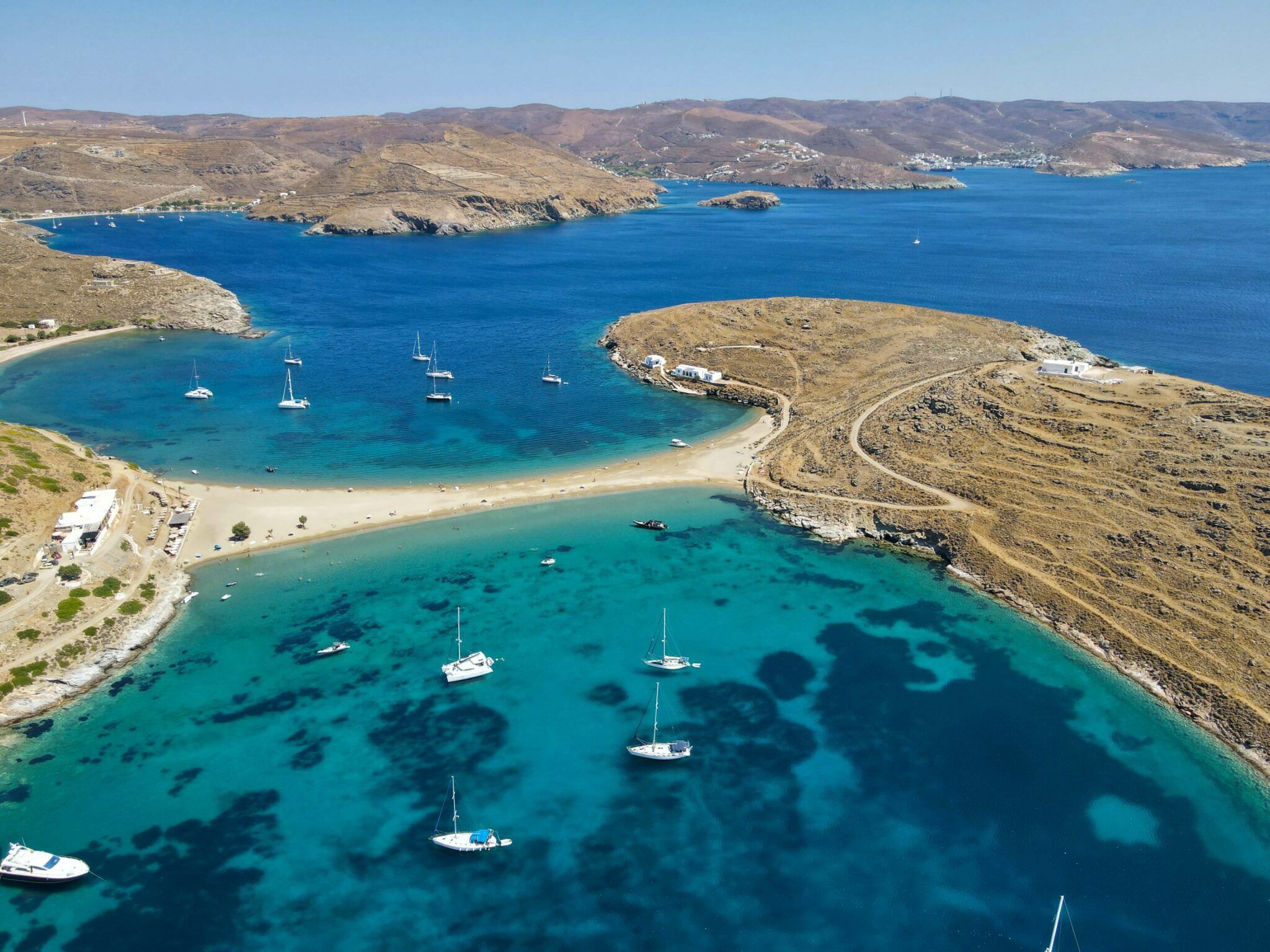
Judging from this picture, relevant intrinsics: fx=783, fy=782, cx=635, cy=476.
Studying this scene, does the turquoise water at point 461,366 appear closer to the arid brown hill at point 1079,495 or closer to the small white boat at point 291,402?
the small white boat at point 291,402

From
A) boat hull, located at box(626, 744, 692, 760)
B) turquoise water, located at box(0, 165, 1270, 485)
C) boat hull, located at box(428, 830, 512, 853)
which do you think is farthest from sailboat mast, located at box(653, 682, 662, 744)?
turquoise water, located at box(0, 165, 1270, 485)

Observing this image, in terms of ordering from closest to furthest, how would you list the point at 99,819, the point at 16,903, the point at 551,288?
the point at 16,903
the point at 99,819
the point at 551,288

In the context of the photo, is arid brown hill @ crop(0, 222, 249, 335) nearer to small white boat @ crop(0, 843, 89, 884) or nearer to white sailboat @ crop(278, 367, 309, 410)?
white sailboat @ crop(278, 367, 309, 410)

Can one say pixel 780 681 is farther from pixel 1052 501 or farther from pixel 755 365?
pixel 755 365

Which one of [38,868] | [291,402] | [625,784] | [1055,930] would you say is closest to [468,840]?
A: [625,784]

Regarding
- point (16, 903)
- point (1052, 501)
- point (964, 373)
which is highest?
point (964, 373)

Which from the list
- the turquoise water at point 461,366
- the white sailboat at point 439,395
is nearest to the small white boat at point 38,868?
the turquoise water at point 461,366

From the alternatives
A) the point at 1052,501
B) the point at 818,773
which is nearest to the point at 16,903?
the point at 818,773
